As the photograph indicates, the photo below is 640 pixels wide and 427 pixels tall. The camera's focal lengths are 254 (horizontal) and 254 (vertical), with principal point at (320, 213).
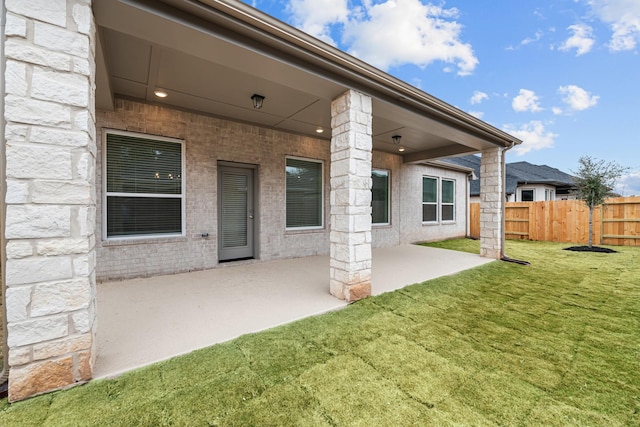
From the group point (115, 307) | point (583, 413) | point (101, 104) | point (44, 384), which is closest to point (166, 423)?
point (44, 384)

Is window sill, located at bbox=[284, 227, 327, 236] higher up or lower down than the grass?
higher up

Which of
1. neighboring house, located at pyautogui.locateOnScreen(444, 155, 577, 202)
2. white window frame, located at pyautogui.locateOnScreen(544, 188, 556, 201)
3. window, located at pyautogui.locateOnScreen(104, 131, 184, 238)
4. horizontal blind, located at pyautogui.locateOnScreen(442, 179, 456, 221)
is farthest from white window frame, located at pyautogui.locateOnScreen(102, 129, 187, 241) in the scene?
white window frame, located at pyautogui.locateOnScreen(544, 188, 556, 201)

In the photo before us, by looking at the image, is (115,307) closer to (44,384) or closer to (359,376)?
(44,384)

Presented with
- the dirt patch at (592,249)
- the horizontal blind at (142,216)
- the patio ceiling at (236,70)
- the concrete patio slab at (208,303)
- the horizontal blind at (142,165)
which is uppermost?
the patio ceiling at (236,70)

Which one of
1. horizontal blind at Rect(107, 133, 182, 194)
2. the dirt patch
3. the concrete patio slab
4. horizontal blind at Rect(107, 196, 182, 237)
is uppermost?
horizontal blind at Rect(107, 133, 182, 194)

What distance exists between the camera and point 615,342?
2.37 meters

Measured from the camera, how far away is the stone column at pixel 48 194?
152 centimetres

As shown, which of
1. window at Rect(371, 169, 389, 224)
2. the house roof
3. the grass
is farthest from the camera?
the house roof

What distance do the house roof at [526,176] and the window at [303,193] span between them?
9738mm

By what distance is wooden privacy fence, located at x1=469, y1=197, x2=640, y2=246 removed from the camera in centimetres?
784

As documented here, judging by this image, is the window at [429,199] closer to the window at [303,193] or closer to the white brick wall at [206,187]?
the white brick wall at [206,187]

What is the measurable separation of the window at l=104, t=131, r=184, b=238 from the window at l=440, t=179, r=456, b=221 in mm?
8659

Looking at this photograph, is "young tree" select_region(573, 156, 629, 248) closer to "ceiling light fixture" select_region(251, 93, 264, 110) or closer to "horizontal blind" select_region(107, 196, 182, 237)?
"ceiling light fixture" select_region(251, 93, 264, 110)

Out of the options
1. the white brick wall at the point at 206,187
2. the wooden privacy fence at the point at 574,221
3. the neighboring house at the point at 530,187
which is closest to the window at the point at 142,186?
the white brick wall at the point at 206,187
